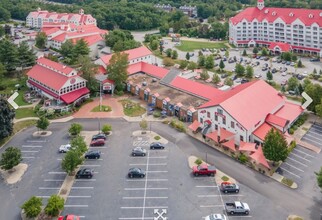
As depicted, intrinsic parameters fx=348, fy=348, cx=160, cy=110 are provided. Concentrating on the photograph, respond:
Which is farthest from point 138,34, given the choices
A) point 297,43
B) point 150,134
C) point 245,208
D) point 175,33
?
point 245,208

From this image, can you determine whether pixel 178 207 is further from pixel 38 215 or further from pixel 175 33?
pixel 175 33

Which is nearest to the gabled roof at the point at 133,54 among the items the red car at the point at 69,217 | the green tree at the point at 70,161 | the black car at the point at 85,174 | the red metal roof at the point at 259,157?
the green tree at the point at 70,161

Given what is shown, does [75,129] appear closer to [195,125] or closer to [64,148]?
[64,148]

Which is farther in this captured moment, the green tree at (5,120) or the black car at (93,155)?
the green tree at (5,120)

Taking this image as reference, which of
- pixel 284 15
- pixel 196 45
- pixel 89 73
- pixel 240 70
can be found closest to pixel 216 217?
pixel 89 73

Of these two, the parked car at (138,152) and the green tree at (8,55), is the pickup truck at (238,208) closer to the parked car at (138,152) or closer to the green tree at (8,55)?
the parked car at (138,152)

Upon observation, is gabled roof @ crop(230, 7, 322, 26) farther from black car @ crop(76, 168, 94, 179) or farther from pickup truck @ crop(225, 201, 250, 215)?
black car @ crop(76, 168, 94, 179)
